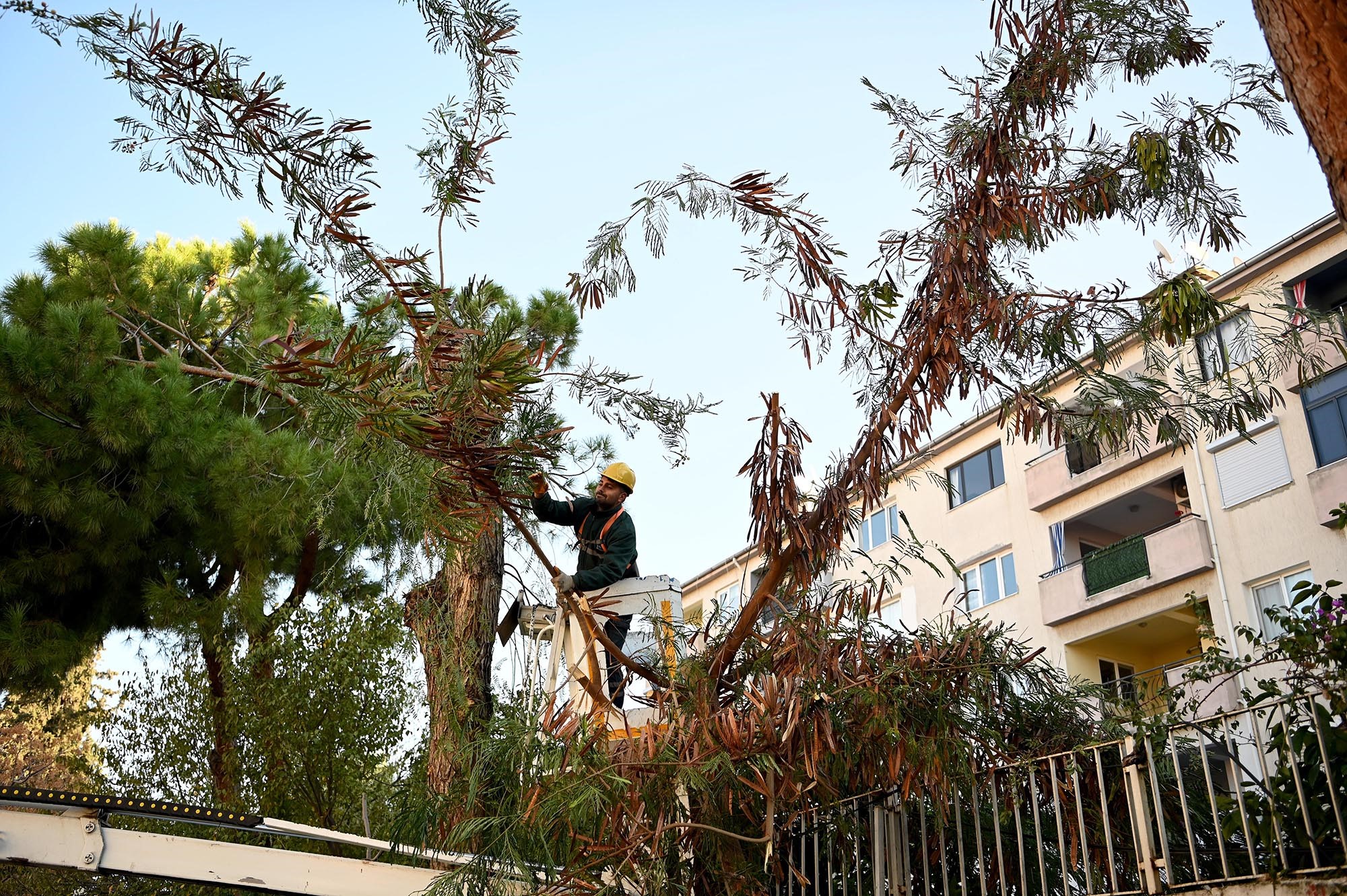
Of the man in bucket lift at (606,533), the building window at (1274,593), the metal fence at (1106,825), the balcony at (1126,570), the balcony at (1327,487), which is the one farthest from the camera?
the balcony at (1126,570)

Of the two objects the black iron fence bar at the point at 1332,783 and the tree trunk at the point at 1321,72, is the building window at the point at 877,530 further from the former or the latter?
the tree trunk at the point at 1321,72

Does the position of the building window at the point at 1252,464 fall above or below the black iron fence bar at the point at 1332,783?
above

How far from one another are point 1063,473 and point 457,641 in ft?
65.2

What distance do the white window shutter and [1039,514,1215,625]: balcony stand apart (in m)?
0.82

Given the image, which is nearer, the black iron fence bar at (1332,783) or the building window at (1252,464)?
the black iron fence bar at (1332,783)

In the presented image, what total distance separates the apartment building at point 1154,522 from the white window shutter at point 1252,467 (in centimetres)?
3

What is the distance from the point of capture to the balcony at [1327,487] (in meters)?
18.8

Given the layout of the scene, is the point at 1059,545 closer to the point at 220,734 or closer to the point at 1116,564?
the point at 1116,564

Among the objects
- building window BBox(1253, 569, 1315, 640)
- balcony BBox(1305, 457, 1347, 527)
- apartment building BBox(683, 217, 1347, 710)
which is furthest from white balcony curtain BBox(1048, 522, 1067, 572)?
balcony BBox(1305, 457, 1347, 527)

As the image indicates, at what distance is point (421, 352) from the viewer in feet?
14.9

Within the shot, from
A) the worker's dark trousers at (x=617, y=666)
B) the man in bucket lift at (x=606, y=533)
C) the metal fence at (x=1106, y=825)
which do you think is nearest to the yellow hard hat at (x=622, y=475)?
the man in bucket lift at (x=606, y=533)

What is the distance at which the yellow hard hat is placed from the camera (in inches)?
274

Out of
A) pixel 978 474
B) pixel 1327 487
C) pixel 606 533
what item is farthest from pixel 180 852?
pixel 978 474

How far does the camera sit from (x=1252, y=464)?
67.7 ft
